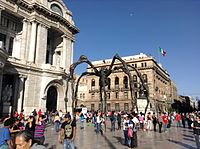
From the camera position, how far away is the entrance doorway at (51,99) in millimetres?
32375

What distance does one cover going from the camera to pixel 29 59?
97.2 ft

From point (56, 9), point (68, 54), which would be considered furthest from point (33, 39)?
point (56, 9)

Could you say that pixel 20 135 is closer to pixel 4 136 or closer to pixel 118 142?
pixel 4 136

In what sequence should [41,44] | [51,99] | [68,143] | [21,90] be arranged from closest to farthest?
[68,143] < [21,90] < [41,44] < [51,99]

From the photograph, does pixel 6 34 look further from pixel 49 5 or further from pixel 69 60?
pixel 69 60

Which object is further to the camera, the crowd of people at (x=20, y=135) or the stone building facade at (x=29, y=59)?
the stone building facade at (x=29, y=59)

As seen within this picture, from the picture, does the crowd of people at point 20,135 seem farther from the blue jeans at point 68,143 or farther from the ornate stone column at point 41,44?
the ornate stone column at point 41,44

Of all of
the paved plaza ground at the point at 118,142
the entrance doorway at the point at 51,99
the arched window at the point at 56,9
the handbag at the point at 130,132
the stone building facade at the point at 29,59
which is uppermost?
the arched window at the point at 56,9

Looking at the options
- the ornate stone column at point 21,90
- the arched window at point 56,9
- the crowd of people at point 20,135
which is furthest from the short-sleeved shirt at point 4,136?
the arched window at point 56,9

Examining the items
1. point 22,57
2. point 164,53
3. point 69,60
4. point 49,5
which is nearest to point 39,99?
point 22,57

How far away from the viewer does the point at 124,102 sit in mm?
67375

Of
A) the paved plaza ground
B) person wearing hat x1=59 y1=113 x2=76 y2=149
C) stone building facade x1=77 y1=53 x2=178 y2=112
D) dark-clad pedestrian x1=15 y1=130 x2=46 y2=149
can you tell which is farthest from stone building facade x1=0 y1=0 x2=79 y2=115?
stone building facade x1=77 y1=53 x2=178 y2=112

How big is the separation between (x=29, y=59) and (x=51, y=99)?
8.02 m

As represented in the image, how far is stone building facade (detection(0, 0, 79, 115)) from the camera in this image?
27156mm
